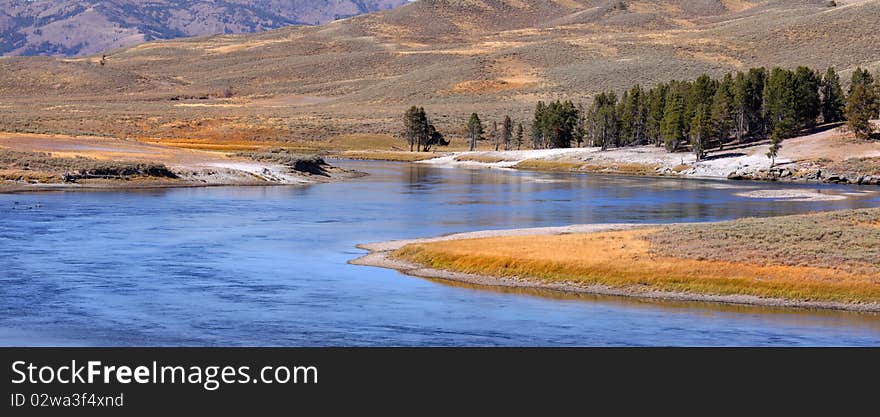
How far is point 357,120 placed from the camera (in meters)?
198

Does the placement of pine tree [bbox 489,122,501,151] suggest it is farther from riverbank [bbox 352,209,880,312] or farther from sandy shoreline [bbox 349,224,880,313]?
riverbank [bbox 352,209,880,312]

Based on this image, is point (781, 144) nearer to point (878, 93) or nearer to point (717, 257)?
point (878, 93)

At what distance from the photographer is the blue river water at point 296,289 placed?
1235 inches

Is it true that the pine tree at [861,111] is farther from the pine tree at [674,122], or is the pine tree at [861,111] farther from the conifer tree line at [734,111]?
the pine tree at [674,122]

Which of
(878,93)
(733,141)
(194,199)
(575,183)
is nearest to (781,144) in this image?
(733,141)

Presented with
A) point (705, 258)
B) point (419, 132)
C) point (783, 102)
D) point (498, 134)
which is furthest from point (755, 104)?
point (705, 258)

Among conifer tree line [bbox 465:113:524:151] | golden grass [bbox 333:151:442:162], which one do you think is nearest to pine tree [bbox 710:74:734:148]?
conifer tree line [bbox 465:113:524:151]

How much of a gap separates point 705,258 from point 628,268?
291 cm

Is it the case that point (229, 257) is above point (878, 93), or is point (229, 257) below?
below

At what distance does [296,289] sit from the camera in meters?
39.1

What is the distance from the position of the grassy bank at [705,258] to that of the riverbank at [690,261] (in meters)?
0.04

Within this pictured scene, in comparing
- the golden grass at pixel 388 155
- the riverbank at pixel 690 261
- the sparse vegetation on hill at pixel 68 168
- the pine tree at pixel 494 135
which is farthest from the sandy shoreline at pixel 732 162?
the riverbank at pixel 690 261

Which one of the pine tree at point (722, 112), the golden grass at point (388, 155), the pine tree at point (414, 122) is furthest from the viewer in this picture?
the pine tree at point (414, 122)
